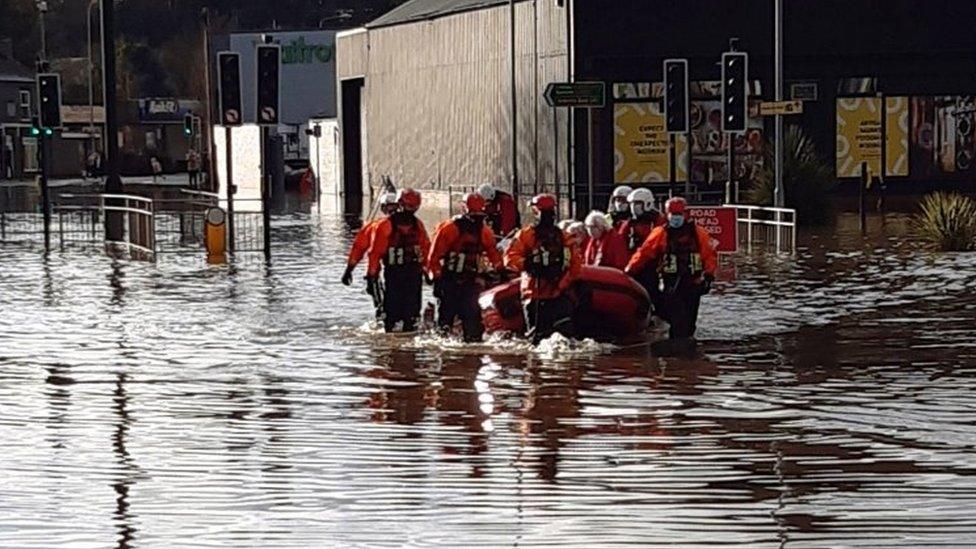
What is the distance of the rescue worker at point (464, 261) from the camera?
20.5 metres

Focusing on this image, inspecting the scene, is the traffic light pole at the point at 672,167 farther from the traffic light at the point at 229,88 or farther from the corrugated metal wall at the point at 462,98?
the traffic light at the point at 229,88

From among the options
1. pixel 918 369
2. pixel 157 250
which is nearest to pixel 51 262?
pixel 157 250

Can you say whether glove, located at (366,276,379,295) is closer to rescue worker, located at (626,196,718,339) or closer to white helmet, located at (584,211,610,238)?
white helmet, located at (584,211,610,238)

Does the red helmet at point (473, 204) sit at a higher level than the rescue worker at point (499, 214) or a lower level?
higher

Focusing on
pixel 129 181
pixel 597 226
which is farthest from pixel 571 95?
pixel 129 181

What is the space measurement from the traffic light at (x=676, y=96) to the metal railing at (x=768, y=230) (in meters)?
1.88

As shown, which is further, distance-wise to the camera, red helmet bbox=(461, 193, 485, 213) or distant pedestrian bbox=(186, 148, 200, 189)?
distant pedestrian bbox=(186, 148, 200, 189)

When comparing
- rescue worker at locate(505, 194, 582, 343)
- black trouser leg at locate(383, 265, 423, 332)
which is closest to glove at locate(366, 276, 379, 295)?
black trouser leg at locate(383, 265, 423, 332)

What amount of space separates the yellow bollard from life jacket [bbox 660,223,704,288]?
571 inches

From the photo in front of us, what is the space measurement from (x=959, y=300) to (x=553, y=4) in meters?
29.0

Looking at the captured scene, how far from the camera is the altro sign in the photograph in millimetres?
95875

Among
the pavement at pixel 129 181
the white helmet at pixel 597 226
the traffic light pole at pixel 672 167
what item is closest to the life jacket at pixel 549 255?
the white helmet at pixel 597 226

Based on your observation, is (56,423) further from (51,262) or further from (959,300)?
(51,262)

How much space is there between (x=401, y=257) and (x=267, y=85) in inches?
575
